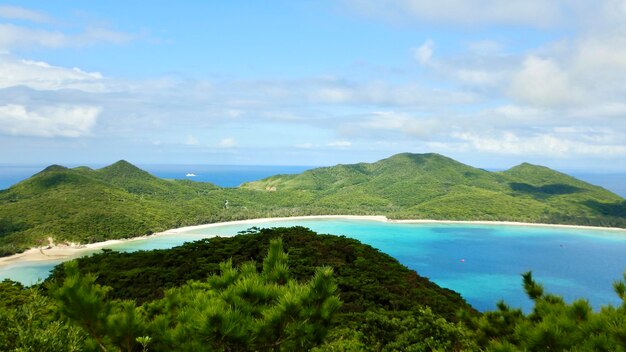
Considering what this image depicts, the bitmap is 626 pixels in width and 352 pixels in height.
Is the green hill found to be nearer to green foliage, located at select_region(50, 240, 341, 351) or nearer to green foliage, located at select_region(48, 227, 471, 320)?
green foliage, located at select_region(48, 227, 471, 320)

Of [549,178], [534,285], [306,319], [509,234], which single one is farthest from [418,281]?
[549,178]

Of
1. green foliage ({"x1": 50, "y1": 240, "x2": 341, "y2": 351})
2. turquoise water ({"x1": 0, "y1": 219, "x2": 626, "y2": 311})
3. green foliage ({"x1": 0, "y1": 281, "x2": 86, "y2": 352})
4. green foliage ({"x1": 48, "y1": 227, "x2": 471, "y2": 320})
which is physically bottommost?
turquoise water ({"x1": 0, "y1": 219, "x2": 626, "y2": 311})

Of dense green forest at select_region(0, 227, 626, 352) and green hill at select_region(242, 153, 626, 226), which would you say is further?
green hill at select_region(242, 153, 626, 226)

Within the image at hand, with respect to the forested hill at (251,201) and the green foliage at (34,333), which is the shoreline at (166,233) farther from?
the green foliage at (34,333)

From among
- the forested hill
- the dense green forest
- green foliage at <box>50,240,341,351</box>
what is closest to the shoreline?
the forested hill

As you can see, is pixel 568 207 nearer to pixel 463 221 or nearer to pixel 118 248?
pixel 463 221

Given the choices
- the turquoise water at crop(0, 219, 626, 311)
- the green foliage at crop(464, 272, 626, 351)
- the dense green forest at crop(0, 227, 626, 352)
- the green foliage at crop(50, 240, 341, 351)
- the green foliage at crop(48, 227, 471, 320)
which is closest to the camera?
the green foliage at crop(50, 240, 341, 351)

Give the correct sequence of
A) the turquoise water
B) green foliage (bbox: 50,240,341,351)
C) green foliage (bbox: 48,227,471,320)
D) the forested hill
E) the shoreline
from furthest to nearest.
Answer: the forested hill
the shoreline
the turquoise water
green foliage (bbox: 48,227,471,320)
green foliage (bbox: 50,240,341,351)

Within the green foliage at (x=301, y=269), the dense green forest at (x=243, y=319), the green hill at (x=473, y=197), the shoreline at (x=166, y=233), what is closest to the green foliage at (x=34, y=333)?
the dense green forest at (x=243, y=319)
